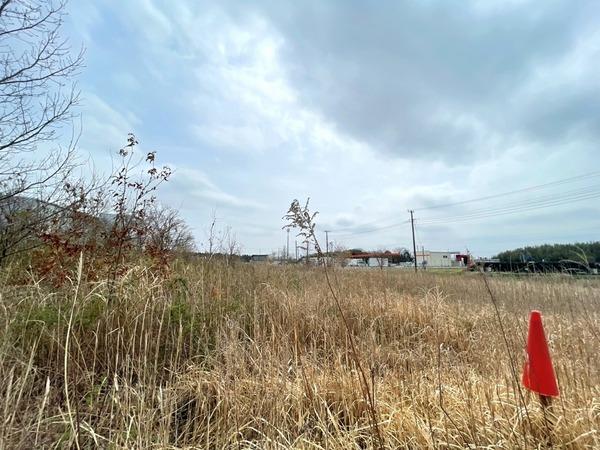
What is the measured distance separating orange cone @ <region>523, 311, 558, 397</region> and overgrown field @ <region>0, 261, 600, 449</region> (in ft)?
0.33

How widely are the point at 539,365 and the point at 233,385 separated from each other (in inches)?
Result: 89.1

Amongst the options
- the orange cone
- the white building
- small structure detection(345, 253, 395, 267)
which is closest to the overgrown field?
the orange cone

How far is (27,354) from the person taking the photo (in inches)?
109

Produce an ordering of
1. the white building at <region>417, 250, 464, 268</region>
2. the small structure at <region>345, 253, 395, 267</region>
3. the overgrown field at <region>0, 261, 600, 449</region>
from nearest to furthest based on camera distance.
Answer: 1. the overgrown field at <region>0, 261, 600, 449</region>
2. the white building at <region>417, 250, 464, 268</region>
3. the small structure at <region>345, 253, 395, 267</region>

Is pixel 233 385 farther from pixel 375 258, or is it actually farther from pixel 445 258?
pixel 375 258

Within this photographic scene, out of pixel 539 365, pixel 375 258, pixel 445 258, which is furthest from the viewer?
pixel 375 258

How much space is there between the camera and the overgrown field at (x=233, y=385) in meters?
1.97

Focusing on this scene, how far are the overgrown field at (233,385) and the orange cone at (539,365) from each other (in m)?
0.10

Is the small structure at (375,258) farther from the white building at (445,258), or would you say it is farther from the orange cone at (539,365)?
the orange cone at (539,365)

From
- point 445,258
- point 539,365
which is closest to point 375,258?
point 445,258

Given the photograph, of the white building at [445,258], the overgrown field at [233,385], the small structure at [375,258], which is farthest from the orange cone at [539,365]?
the small structure at [375,258]

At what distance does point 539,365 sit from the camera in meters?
2.10

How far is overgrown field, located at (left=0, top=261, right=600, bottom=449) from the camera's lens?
77.4 inches

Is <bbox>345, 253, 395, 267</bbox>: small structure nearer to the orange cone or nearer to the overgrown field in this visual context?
the overgrown field
